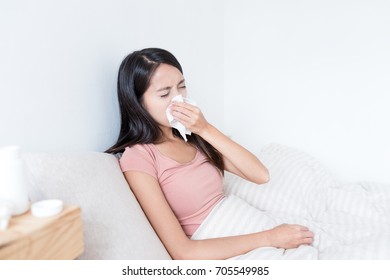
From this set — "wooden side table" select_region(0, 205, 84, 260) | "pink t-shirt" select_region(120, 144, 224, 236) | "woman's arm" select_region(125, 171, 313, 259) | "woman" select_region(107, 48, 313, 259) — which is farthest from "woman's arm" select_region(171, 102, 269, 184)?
"wooden side table" select_region(0, 205, 84, 260)

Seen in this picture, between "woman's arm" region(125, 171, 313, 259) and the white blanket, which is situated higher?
"woman's arm" region(125, 171, 313, 259)

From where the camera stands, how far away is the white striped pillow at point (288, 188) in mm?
1330

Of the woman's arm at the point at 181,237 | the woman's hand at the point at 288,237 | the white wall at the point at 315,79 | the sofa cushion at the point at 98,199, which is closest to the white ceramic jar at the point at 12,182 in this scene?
the sofa cushion at the point at 98,199

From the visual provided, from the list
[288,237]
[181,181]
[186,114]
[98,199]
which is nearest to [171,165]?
[181,181]

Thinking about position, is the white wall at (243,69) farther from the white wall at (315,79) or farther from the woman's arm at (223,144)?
the woman's arm at (223,144)

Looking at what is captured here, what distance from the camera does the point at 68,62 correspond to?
3.09 ft

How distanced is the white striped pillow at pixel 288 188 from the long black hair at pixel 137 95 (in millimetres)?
477

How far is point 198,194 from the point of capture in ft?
3.57

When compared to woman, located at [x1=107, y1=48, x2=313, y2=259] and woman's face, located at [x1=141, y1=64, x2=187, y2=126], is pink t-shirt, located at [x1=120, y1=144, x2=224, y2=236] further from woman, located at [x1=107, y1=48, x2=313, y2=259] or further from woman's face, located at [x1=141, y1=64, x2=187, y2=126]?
woman's face, located at [x1=141, y1=64, x2=187, y2=126]

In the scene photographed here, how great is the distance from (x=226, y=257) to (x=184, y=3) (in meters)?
1.16

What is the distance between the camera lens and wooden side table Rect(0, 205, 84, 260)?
1.54ft

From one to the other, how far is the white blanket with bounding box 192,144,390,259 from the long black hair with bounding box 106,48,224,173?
0.35 meters

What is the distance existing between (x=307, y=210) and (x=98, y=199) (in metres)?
0.88

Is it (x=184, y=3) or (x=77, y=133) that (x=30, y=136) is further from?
(x=184, y=3)
